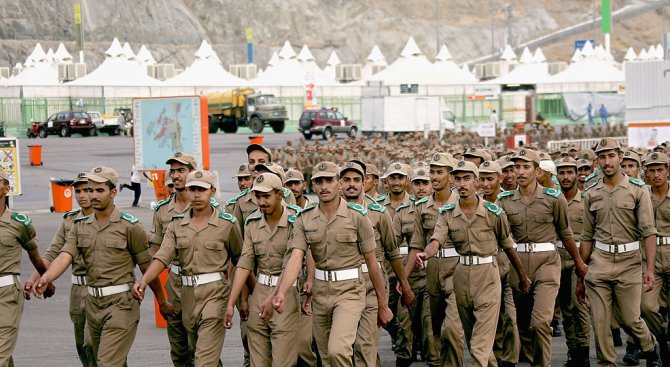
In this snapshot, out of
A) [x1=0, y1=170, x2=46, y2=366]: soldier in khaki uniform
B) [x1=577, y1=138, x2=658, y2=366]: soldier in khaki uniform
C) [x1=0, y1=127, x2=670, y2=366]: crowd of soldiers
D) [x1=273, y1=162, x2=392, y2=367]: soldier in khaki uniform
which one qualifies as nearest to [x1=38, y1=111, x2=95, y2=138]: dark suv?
[x1=0, y1=127, x2=670, y2=366]: crowd of soldiers

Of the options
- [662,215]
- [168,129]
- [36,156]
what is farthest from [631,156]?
[36,156]

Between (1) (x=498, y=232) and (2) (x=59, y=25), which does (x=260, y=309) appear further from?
(2) (x=59, y=25)

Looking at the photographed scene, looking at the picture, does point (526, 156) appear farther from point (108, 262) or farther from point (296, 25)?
point (296, 25)

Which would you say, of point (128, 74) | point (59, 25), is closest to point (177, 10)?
point (59, 25)

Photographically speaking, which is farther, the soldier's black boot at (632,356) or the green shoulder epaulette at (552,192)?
the soldier's black boot at (632,356)

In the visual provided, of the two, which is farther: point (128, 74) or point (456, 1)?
point (456, 1)

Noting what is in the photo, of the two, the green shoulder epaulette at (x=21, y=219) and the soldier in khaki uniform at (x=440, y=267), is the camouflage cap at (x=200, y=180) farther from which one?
the soldier in khaki uniform at (x=440, y=267)

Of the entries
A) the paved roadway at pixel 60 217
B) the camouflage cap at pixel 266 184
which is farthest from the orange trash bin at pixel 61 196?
the camouflage cap at pixel 266 184

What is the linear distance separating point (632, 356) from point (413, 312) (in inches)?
85.4

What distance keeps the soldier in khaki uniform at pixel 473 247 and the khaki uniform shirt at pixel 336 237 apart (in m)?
0.90

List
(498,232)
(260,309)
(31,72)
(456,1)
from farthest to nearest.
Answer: (456,1) → (31,72) → (498,232) → (260,309)

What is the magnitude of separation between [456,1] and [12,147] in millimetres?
115437

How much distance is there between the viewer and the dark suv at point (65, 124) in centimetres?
6266

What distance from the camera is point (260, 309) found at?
31.9 ft
